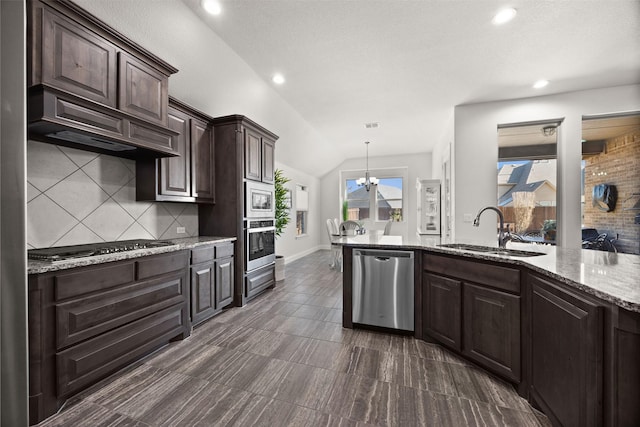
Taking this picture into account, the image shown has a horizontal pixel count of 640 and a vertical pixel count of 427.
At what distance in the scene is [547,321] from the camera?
1469mm

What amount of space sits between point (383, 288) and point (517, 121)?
3.45 metres

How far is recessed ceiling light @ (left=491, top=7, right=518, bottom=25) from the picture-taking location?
2242 mm

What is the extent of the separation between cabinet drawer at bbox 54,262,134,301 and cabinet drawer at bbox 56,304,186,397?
33 cm

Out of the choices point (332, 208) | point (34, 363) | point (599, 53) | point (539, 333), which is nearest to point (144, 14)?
point (34, 363)

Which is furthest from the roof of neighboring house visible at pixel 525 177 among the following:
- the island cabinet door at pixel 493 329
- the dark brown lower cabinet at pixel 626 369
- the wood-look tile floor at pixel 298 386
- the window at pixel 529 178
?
the dark brown lower cabinet at pixel 626 369

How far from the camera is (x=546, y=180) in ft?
13.4

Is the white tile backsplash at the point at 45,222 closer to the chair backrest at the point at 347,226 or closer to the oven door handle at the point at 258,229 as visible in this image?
the oven door handle at the point at 258,229

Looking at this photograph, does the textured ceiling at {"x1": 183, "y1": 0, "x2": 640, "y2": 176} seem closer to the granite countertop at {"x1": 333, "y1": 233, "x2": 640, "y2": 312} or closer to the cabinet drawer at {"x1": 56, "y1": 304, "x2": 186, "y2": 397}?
the granite countertop at {"x1": 333, "y1": 233, "x2": 640, "y2": 312}

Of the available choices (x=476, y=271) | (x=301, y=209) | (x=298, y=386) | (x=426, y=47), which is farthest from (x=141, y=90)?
(x=301, y=209)

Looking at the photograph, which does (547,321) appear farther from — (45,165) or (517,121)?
(517,121)

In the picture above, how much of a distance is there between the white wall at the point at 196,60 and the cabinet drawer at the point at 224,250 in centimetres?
172

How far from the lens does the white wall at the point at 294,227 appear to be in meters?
6.34

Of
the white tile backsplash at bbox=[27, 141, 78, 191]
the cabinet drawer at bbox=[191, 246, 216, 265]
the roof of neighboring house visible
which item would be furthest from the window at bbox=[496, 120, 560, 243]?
the white tile backsplash at bbox=[27, 141, 78, 191]

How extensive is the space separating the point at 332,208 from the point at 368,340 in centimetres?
628
